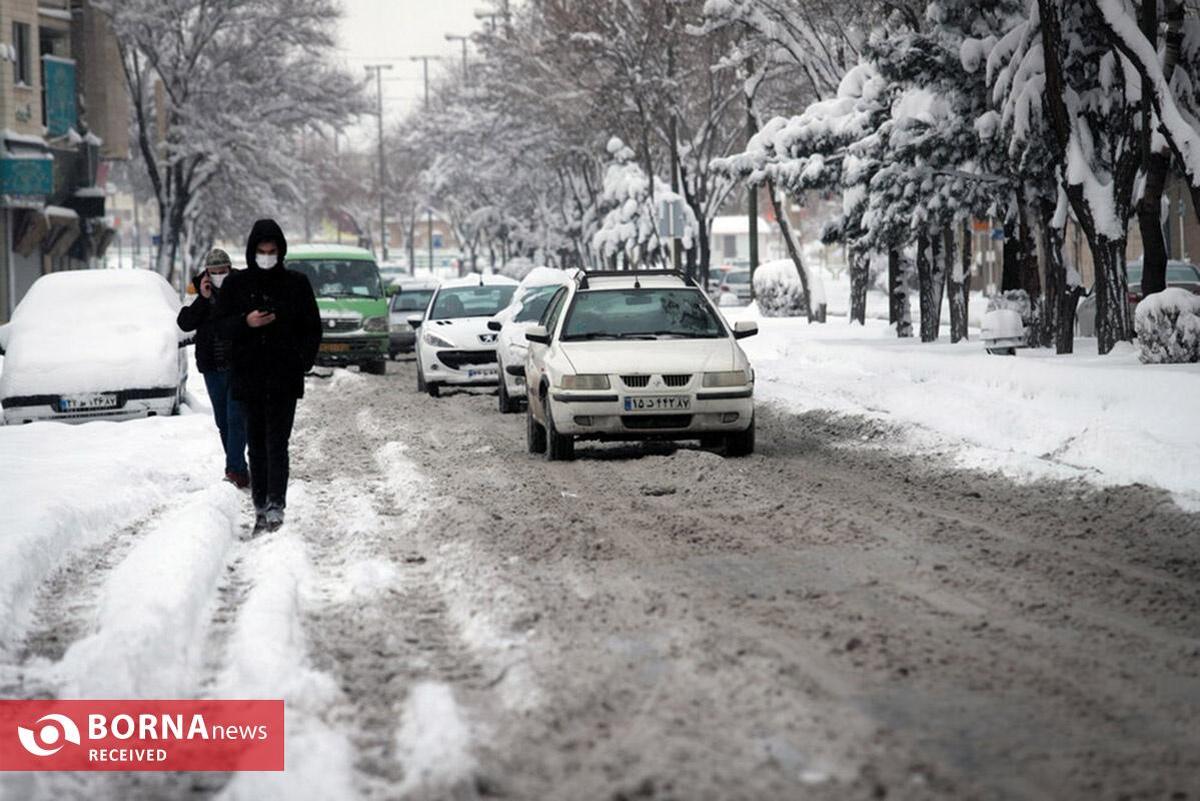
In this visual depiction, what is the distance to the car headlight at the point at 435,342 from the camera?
81.5 feet

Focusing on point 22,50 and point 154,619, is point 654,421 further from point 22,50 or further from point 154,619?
point 22,50

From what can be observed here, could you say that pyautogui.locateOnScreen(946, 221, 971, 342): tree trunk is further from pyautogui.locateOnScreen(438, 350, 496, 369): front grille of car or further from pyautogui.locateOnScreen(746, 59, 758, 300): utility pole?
pyautogui.locateOnScreen(438, 350, 496, 369): front grille of car

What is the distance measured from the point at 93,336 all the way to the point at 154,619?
14124 millimetres

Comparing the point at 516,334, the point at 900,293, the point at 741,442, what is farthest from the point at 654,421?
the point at 900,293

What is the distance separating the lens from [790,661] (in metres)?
7.21

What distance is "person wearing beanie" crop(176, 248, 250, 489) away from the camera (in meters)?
13.7

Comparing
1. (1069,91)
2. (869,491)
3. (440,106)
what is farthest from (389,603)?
(440,106)

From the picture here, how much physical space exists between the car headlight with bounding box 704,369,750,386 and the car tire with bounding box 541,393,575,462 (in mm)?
1220

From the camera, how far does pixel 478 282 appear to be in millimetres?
27578

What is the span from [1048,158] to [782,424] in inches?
275

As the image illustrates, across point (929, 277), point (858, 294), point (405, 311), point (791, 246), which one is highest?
point (791, 246)

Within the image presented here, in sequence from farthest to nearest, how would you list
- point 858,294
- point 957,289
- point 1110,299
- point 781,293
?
point 781,293, point 858,294, point 957,289, point 1110,299

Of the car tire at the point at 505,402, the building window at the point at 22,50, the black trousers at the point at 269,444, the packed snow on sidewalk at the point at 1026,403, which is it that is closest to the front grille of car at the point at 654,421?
the packed snow on sidewalk at the point at 1026,403

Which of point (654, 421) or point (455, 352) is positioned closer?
point (654, 421)
